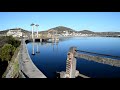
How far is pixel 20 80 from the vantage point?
292 cm

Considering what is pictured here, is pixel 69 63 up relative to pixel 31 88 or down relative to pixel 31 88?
down
